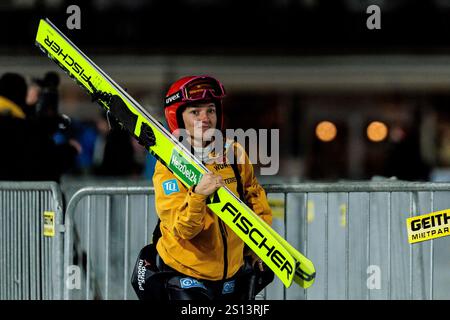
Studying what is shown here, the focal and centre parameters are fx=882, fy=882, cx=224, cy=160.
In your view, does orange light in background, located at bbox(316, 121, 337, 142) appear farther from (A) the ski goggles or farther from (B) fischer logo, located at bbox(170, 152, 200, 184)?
(B) fischer logo, located at bbox(170, 152, 200, 184)

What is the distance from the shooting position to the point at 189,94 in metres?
4.18

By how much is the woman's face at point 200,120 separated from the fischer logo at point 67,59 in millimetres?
562

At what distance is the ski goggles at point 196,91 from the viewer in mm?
4184

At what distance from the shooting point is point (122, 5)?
1758 centimetres

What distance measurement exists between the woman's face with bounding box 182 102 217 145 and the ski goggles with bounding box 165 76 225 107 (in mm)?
52

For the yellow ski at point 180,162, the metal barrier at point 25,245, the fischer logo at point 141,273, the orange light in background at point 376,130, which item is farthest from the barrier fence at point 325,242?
the orange light in background at point 376,130

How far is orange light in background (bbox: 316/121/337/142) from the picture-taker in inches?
709

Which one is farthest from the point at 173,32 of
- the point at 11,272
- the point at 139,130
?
the point at 139,130

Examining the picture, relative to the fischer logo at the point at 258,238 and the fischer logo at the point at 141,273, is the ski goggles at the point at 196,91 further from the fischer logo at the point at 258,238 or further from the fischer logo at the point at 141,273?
the fischer logo at the point at 141,273

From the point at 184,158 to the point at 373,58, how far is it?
44.7 feet

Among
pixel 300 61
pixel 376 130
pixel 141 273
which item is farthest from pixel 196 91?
pixel 376 130

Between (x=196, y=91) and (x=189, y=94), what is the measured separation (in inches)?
1.5

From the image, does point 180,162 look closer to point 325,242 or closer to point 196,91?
point 196,91
